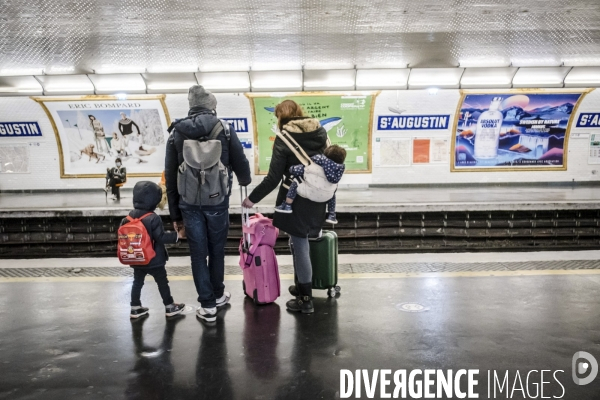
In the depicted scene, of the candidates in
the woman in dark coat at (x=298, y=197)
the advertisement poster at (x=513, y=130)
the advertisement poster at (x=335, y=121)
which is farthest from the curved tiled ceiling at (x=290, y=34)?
the advertisement poster at (x=513, y=130)

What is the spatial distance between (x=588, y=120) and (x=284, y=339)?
10428 mm

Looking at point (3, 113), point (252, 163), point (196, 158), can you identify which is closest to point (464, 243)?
point (196, 158)

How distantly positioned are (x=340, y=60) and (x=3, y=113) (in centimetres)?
754

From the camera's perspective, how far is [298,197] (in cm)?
371

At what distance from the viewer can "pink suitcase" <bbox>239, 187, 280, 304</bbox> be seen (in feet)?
12.6

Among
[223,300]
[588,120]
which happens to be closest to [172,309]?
[223,300]

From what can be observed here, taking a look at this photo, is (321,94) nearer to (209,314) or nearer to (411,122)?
(411,122)

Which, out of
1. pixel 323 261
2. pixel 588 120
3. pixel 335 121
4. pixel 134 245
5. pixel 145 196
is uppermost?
pixel 335 121

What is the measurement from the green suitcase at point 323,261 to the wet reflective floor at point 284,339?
6.3 inches

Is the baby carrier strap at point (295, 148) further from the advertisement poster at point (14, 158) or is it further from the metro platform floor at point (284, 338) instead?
the advertisement poster at point (14, 158)

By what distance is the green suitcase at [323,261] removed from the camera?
4082mm

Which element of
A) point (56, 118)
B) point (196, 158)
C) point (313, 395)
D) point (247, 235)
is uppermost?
point (56, 118)

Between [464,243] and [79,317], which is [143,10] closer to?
[79,317]

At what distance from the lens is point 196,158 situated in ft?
11.1
